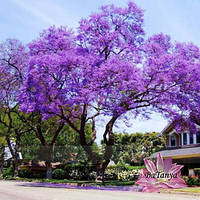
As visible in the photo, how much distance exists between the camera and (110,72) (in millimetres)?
24484

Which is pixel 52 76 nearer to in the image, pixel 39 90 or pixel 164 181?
pixel 39 90

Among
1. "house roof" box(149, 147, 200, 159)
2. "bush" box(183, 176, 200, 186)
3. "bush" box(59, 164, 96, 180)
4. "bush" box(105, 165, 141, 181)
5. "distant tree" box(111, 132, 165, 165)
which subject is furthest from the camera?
"distant tree" box(111, 132, 165, 165)

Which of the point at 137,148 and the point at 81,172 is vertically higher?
the point at 137,148

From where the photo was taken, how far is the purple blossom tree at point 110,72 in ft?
80.0

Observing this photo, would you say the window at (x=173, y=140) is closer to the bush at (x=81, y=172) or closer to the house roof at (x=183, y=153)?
the house roof at (x=183, y=153)

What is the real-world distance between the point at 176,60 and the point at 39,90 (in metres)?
10.0

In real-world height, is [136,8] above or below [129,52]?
above

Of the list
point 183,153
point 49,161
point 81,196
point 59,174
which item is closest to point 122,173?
point 183,153

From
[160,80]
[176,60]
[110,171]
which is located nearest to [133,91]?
[160,80]

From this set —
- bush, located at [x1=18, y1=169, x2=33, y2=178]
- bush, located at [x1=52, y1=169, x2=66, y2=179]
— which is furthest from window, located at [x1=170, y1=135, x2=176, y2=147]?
bush, located at [x1=18, y1=169, x2=33, y2=178]

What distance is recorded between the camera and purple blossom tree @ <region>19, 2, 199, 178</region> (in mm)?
24391

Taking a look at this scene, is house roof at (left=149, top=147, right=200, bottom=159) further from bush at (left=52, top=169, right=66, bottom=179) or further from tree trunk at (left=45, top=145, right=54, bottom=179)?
tree trunk at (left=45, top=145, right=54, bottom=179)

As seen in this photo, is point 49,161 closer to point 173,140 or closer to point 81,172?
point 81,172

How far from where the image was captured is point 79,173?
136 feet
